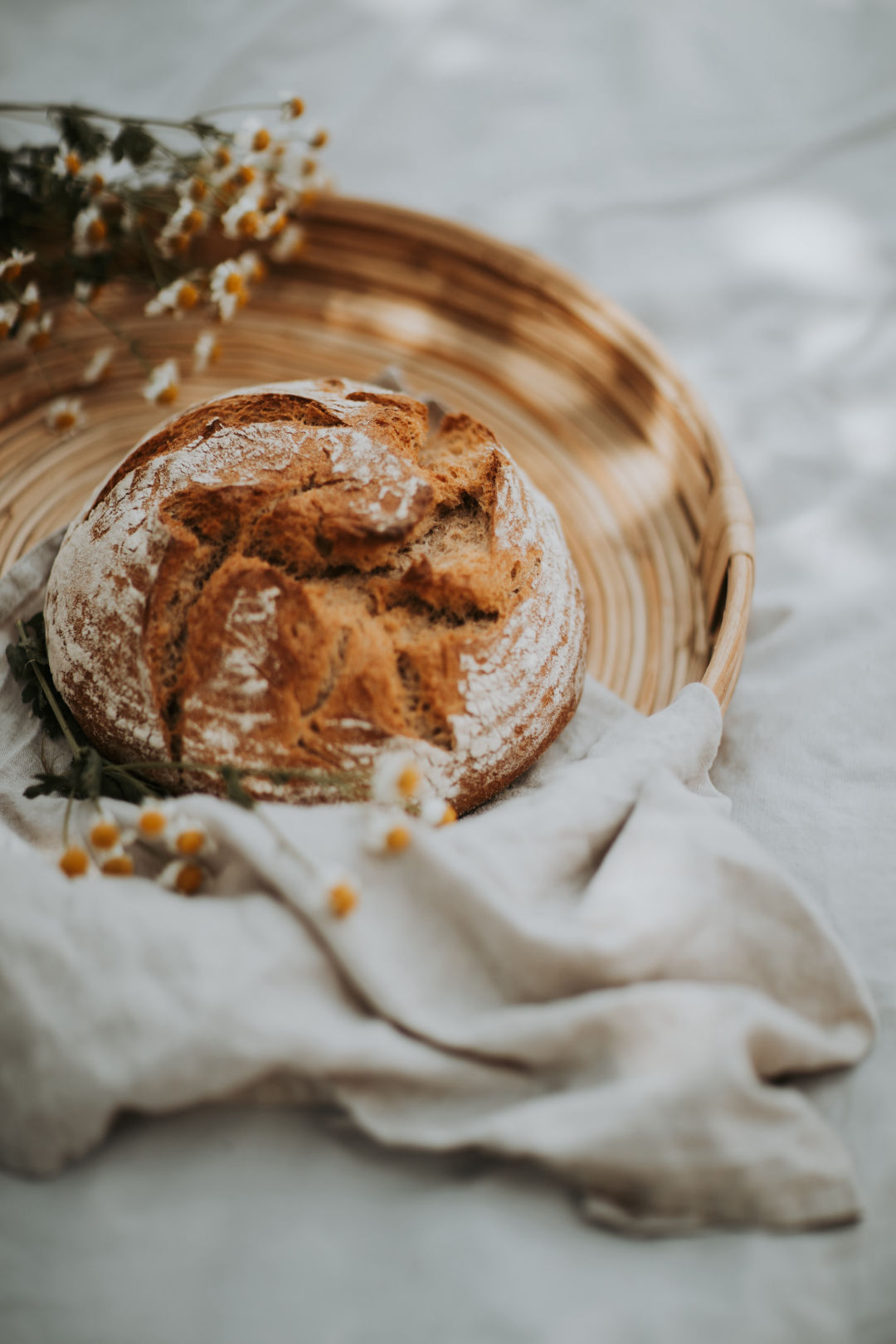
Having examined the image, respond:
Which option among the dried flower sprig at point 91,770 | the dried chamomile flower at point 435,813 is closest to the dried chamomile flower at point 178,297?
the dried flower sprig at point 91,770

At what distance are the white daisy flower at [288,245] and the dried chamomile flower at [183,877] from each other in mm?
1152

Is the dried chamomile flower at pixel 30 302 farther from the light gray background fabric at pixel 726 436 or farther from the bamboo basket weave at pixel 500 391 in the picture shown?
the light gray background fabric at pixel 726 436

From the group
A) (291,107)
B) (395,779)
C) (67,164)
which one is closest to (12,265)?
(67,164)

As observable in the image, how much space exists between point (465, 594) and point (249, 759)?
305mm

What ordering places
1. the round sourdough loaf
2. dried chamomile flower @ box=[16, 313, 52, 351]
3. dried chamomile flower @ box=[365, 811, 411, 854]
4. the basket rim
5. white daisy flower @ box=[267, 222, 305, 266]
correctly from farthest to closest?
1. white daisy flower @ box=[267, 222, 305, 266]
2. dried chamomile flower @ box=[16, 313, 52, 351]
3. the basket rim
4. the round sourdough loaf
5. dried chamomile flower @ box=[365, 811, 411, 854]

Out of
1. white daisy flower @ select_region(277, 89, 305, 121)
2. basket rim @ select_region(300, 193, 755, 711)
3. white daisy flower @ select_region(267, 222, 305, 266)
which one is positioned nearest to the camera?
basket rim @ select_region(300, 193, 755, 711)

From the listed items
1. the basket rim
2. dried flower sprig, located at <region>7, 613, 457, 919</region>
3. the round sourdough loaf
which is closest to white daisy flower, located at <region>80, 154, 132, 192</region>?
the basket rim

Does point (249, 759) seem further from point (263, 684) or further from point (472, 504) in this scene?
point (472, 504)

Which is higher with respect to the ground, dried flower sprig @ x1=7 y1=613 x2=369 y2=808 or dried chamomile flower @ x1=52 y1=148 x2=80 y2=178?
dried chamomile flower @ x1=52 y1=148 x2=80 y2=178

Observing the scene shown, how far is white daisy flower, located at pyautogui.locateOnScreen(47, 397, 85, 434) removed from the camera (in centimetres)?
145

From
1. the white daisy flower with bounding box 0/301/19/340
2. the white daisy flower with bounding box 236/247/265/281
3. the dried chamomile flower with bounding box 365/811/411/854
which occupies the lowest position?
the dried chamomile flower with bounding box 365/811/411/854

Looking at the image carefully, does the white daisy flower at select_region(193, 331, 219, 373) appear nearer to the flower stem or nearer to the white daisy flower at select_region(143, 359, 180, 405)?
the white daisy flower at select_region(143, 359, 180, 405)

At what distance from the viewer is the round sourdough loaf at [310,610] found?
1.00 meters

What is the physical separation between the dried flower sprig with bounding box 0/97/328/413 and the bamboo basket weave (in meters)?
0.05
